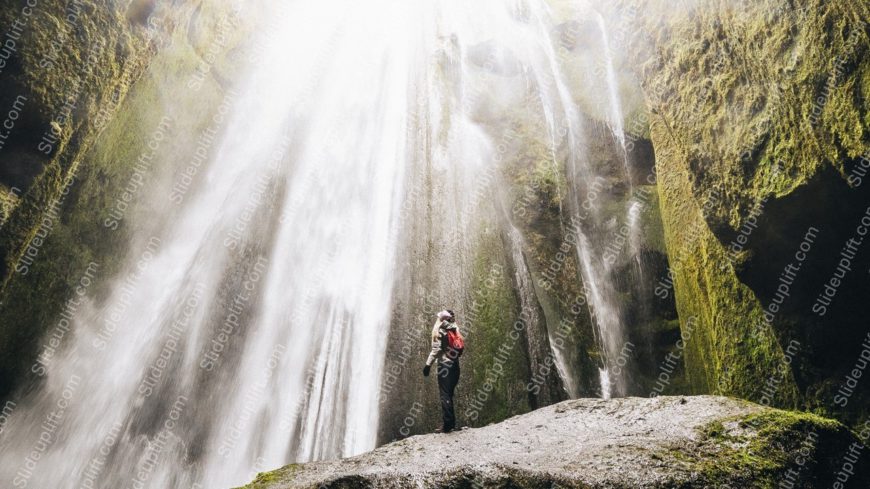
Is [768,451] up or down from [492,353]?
down

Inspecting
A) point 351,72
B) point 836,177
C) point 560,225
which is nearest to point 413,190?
point 560,225

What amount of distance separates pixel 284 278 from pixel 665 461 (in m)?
9.23

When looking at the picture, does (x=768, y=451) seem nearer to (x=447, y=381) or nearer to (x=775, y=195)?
(x=447, y=381)

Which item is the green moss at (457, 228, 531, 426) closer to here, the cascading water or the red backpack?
the cascading water

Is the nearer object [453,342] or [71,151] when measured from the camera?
[453,342]

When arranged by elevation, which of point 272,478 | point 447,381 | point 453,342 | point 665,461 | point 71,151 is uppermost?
point 71,151

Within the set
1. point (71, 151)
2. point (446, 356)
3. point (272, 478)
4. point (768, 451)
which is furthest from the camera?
point (71, 151)

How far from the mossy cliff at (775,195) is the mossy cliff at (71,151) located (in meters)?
11.1

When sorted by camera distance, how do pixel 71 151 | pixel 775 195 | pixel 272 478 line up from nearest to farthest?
pixel 272 478
pixel 775 195
pixel 71 151

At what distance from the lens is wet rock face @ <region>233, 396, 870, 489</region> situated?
12.2 ft

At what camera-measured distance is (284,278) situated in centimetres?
1127

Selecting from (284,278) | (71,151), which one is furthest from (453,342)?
(71,151)

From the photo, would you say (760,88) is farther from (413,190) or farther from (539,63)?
(539,63)

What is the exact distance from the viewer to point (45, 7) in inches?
295
